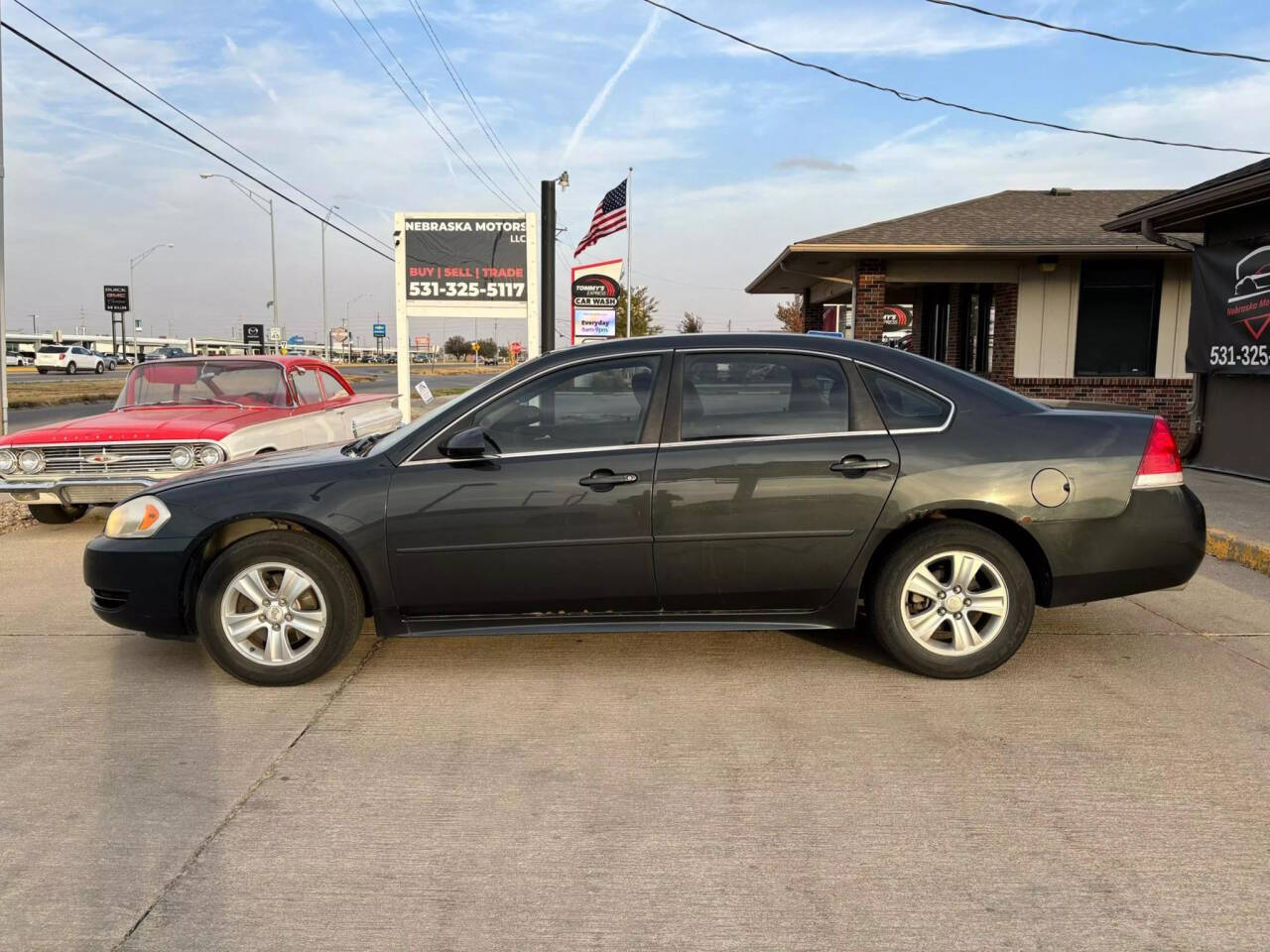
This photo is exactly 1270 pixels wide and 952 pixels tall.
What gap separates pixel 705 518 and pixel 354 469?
5.41 feet

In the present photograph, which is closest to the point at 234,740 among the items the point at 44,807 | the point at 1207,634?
the point at 44,807

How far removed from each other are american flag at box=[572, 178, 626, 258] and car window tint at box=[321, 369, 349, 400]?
533 inches

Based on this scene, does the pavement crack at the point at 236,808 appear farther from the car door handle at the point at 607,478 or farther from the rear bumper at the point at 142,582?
the car door handle at the point at 607,478

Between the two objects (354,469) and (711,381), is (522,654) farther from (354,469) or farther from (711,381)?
(711,381)

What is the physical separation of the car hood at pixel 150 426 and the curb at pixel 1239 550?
7718 millimetres

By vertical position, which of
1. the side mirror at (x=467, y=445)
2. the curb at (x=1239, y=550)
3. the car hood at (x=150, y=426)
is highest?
the side mirror at (x=467, y=445)

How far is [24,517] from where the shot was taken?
9938 mm

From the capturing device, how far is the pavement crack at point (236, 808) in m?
2.88

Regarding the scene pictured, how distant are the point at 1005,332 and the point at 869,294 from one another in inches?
93.1

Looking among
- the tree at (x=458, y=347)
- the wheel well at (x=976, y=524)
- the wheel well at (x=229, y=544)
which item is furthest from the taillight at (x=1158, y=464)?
the tree at (x=458, y=347)

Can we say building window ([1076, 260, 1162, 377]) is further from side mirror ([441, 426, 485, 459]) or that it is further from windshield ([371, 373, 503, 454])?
side mirror ([441, 426, 485, 459])

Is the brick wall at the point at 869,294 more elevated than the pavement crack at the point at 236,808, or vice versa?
the brick wall at the point at 869,294

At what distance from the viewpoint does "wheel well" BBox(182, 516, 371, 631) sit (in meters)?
4.74

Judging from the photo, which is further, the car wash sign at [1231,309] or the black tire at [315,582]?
the car wash sign at [1231,309]
